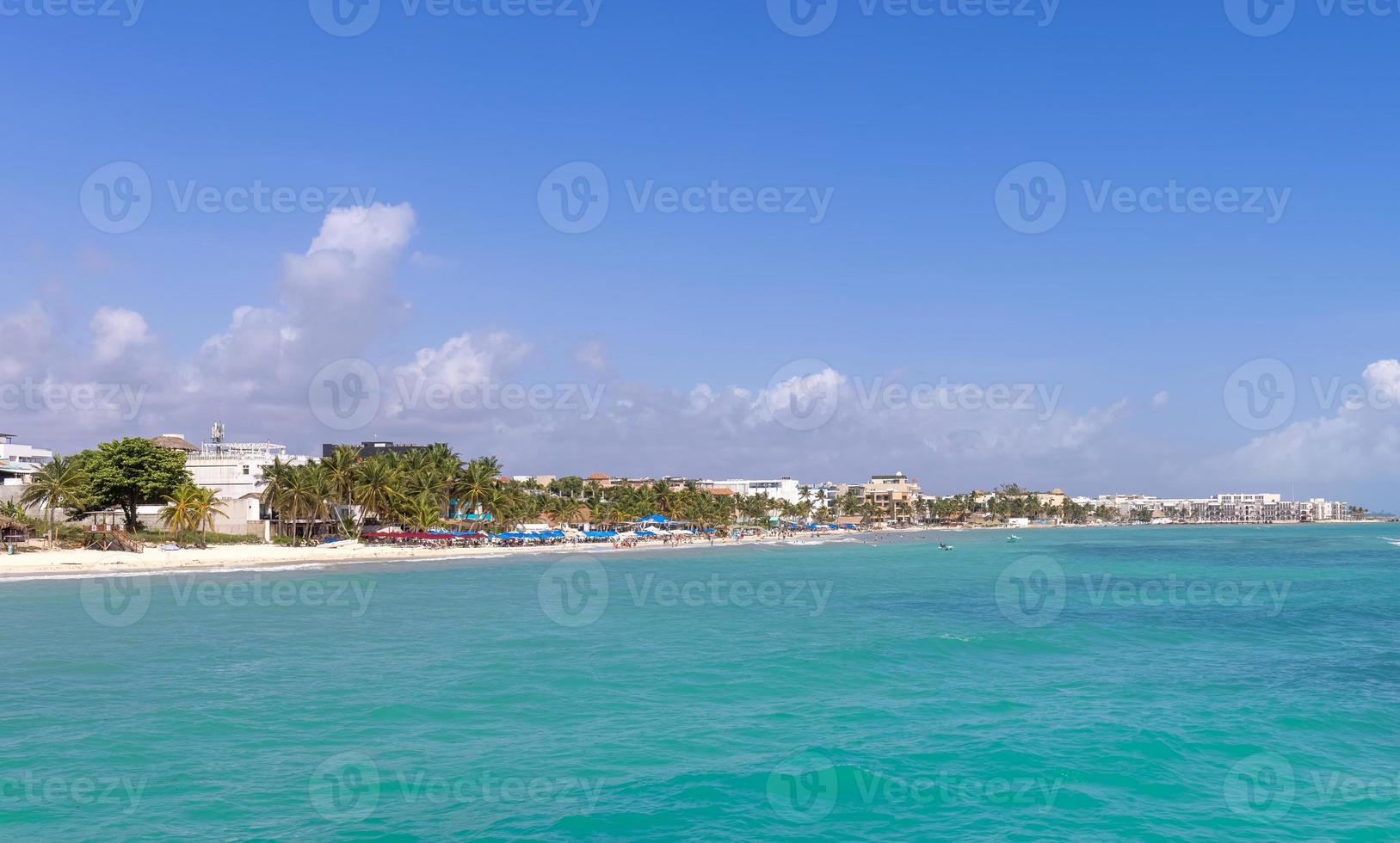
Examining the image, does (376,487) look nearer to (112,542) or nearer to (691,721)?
(112,542)

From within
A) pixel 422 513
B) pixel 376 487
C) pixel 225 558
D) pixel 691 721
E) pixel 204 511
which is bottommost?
pixel 691 721

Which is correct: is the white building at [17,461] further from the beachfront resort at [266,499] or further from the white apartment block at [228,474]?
the white apartment block at [228,474]

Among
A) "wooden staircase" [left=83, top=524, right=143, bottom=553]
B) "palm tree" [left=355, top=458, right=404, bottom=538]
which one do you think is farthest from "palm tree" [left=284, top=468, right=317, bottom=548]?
"wooden staircase" [left=83, top=524, right=143, bottom=553]

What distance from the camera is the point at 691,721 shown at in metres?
22.0

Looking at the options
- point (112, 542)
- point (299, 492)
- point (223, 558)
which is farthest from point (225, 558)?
point (299, 492)

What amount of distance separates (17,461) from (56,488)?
39193 millimetres

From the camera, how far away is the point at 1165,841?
15047 mm

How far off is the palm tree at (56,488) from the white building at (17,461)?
506 centimetres

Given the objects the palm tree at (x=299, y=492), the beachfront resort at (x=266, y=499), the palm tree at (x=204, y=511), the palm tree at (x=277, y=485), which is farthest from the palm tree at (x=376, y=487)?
the palm tree at (x=204, y=511)

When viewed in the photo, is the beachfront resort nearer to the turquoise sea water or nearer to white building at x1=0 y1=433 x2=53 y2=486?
white building at x1=0 y1=433 x2=53 y2=486

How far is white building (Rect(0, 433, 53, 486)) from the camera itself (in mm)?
82406

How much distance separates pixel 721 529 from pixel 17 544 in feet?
338

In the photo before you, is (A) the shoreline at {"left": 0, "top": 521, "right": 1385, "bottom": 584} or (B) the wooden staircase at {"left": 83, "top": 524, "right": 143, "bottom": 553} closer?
(A) the shoreline at {"left": 0, "top": 521, "right": 1385, "bottom": 584}

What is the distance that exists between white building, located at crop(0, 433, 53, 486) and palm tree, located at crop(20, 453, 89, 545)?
5057mm
